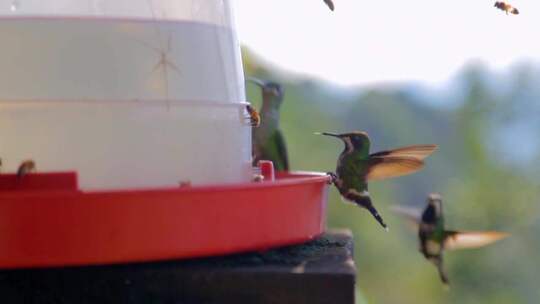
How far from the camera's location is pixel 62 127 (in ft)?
6.08

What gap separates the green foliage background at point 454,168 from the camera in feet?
30.9

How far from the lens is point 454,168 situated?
1101 cm

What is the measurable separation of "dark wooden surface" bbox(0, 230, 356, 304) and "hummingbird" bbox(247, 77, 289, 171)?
1.78 metres

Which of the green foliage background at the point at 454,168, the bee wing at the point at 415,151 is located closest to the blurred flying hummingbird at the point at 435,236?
the bee wing at the point at 415,151

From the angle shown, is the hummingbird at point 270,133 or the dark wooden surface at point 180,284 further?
the hummingbird at point 270,133

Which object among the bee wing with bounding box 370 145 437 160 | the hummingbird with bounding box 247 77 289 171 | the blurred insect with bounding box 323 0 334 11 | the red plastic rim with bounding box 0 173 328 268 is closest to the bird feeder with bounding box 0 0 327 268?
the red plastic rim with bounding box 0 173 328 268

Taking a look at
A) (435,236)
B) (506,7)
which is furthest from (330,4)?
(435,236)

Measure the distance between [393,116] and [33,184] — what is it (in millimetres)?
8846

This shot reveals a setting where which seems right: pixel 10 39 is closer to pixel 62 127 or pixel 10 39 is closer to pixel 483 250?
pixel 62 127

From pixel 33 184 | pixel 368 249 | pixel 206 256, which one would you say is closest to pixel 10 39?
pixel 33 184

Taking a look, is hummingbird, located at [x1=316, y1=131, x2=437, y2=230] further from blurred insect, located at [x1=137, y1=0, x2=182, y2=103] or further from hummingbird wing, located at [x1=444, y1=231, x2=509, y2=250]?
blurred insect, located at [x1=137, y1=0, x2=182, y2=103]

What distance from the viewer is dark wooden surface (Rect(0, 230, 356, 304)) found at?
1.68 meters

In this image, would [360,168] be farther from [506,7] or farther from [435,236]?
[506,7]

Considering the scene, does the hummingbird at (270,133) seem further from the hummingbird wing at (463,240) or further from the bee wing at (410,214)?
the hummingbird wing at (463,240)
